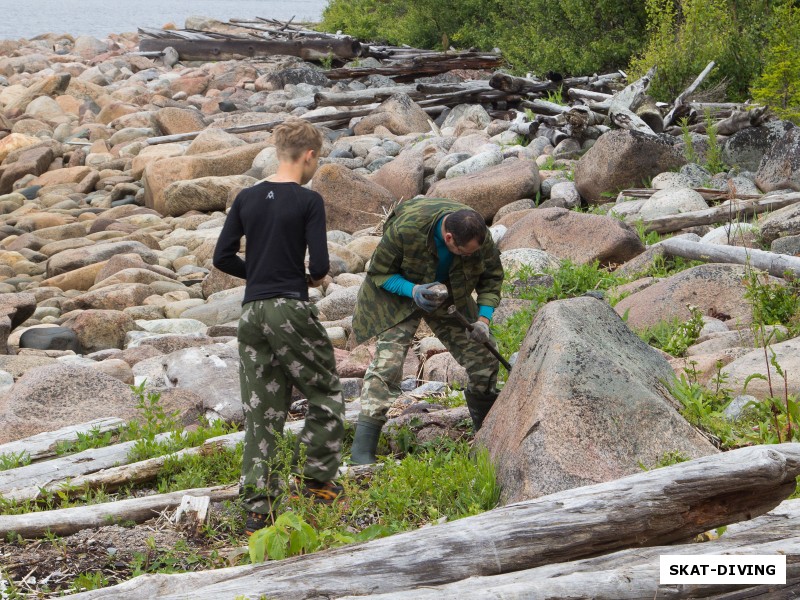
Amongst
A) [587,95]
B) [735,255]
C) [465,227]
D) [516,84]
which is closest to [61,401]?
[465,227]

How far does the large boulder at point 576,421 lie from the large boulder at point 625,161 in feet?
23.7

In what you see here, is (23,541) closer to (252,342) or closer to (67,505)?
(67,505)

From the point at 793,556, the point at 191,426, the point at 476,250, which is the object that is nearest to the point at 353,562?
the point at 793,556

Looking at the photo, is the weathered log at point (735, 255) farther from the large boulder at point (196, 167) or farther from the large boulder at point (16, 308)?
the large boulder at point (196, 167)

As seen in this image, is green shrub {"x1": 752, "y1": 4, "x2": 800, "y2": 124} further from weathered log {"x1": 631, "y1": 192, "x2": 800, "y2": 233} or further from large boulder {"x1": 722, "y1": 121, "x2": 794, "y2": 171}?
weathered log {"x1": 631, "y1": 192, "x2": 800, "y2": 233}

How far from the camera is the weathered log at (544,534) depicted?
11.0ft

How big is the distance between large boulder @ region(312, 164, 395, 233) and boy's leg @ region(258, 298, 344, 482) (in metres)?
8.70

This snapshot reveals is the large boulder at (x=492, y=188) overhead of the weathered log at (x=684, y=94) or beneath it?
beneath

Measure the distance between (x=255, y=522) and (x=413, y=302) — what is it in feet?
4.96

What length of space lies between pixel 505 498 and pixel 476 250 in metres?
1.38

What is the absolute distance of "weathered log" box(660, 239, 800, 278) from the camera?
8.00 m

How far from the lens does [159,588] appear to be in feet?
11.6

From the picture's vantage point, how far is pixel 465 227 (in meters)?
5.27

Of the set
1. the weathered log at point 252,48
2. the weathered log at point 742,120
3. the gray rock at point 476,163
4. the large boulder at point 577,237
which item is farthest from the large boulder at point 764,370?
the weathered log at point 252,48
